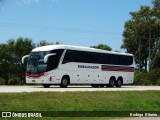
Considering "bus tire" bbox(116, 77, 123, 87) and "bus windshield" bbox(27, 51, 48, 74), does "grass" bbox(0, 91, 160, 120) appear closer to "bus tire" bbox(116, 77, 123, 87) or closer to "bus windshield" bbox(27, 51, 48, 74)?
"bus windshield" bbox(27, 51, 48, 74)

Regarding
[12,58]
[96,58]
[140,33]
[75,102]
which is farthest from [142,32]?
[75,102]

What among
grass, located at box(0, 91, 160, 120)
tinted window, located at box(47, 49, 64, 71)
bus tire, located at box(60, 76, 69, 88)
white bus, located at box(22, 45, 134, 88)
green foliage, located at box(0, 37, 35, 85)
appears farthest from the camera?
green foliage, located at box(0, 37, 35, 85)

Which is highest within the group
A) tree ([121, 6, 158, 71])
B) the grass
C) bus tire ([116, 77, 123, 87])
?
tree ([121, 6, 158, 71])

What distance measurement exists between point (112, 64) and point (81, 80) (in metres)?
4.57

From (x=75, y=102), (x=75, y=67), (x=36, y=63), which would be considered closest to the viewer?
(x=75, y=102)

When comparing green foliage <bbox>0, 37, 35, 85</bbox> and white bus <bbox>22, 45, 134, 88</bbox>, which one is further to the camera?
green foliage <bbox>0, 37, 35, 85</bbox>

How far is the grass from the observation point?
1620 cm

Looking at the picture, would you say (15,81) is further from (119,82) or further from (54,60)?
(54,60)

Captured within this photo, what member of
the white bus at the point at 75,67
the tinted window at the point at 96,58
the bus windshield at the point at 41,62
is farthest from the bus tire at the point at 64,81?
the bus windshield at the point at 41,62

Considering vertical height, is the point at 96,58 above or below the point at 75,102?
above

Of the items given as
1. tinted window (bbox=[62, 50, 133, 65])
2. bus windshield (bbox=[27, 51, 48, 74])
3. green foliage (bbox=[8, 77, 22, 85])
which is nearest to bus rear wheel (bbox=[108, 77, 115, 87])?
tinted window (bbox=[62, 50, 133, 65])

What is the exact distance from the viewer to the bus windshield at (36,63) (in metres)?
32.6

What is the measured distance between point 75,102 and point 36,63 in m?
15.1

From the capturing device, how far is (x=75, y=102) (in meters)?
18.4
